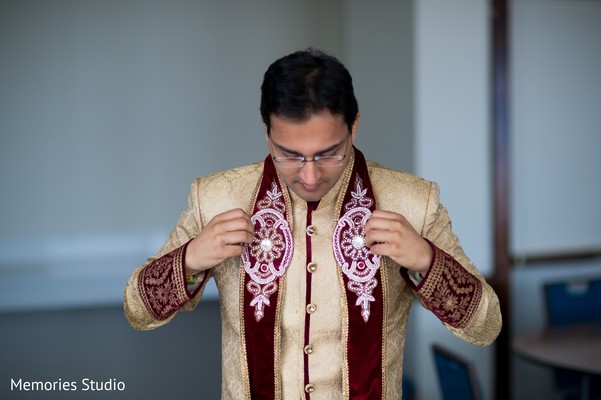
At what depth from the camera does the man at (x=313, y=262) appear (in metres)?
1.56

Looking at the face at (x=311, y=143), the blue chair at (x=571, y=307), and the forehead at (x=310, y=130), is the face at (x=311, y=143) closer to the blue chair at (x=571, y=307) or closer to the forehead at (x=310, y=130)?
the forehead at (x=310, y=130)

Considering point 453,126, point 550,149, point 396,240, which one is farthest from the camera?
point 550,149

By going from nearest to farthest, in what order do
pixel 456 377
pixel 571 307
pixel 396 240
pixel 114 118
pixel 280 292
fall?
pixel 396 240, pixel 280 292, pixel 456 377, pixel 571 307, pixel 114 118

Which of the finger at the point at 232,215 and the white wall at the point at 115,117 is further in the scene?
the white wall at the point at 115,117

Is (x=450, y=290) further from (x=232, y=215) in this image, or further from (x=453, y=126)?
(x=453, y=126)

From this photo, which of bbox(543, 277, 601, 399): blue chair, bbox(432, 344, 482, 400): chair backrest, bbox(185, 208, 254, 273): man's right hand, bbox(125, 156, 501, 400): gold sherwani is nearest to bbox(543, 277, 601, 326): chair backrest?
bbox(543, 277, 601, 399): blue chair

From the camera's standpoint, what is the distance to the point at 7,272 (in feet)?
19.6

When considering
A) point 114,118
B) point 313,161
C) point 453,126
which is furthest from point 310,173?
point 114,118

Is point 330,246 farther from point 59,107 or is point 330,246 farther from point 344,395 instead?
point 59,107

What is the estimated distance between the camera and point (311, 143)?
5.08ft

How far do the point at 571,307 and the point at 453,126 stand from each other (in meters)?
1.12

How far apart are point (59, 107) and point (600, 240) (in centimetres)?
396

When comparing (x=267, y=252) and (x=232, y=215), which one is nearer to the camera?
(x=232, y=215)

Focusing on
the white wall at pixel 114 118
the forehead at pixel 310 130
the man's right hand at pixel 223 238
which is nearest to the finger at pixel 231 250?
the man's right hand at pixel 223 238
